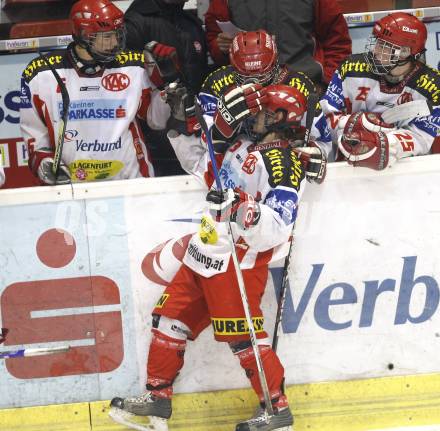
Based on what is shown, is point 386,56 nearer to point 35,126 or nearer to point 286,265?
point 286,265

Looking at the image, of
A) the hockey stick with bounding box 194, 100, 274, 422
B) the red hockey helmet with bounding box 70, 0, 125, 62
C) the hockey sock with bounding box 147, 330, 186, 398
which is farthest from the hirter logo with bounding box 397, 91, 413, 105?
the hockey sock with bounding box 147, 330, 186, 398

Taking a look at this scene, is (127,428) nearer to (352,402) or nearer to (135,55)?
(352,402)

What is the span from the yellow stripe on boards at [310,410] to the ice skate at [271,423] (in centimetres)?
30

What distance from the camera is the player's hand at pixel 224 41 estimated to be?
17.0 feet

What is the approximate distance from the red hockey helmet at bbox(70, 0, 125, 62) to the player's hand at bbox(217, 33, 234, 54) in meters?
0.54

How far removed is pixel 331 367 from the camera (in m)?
Result: 4.79

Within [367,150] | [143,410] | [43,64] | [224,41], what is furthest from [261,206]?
[43,64]

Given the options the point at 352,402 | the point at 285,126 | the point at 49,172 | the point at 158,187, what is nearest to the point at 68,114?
the point at 49,172

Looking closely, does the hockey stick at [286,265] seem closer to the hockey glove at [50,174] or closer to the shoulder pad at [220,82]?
the shoulder pad at [220,82]

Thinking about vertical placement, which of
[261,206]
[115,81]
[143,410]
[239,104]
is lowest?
[143,410]

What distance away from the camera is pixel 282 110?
436cm

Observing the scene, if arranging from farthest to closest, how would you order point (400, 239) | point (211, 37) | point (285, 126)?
point (211, 37) → point (400, 239) → point (285, 126)

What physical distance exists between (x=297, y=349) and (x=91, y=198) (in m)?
1.13

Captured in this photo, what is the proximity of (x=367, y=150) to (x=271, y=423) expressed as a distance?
122 cm
